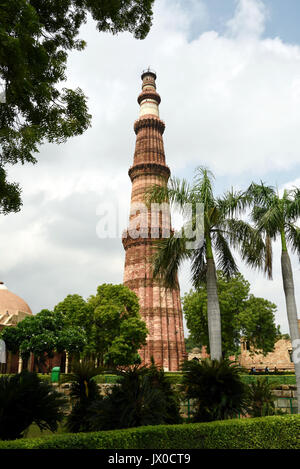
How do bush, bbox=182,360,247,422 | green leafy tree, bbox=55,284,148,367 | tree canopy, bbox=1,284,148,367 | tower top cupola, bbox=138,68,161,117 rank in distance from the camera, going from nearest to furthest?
bush, bbox=182,360,247,422 < tree canopy, bbox=1,284,148,367 < green leafy tree, bbox=55,284,148,367 < tower top cupola, bbox=138,68,161,117

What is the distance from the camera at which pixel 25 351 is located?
2644 centimetres

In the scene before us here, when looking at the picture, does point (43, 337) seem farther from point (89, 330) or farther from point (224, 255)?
point (224, 255)

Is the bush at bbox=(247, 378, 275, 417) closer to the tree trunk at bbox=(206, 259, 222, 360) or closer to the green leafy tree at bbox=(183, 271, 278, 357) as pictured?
the tree trunk at bbox=(206, 259, 222, 360)

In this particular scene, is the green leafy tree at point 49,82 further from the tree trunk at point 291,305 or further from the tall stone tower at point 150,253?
the tall stone tower at point 150,253

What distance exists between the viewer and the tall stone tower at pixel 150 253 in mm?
36375

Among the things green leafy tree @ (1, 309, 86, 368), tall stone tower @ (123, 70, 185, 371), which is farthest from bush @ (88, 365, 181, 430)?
tall stone tower @ (123, 70, 185, 371)

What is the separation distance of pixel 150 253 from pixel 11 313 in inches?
664

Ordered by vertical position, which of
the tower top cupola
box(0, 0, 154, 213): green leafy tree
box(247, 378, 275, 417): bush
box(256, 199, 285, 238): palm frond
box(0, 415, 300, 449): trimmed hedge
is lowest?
box(0, 415, 300, 449): trimmed hedge

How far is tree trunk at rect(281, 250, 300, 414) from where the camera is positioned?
10.4m

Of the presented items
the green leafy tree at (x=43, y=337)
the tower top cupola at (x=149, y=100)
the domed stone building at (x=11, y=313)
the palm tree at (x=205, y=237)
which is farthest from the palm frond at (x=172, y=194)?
the tower top cupola at (x=149, y=100)

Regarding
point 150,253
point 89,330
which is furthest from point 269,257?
point 150,253

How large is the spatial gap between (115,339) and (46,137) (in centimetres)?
2152

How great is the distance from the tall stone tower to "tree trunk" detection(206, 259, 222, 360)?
21518 millimetres

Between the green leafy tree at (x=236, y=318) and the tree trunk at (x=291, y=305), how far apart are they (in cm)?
1843
